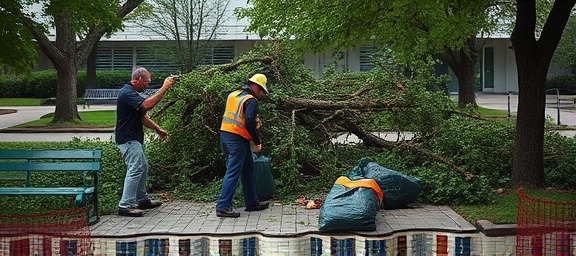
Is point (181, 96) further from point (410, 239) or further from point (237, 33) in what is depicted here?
point (237, 33)

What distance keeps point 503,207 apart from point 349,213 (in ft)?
7.98

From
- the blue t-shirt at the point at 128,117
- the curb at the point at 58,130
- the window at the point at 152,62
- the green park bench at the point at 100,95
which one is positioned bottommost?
the curb at the point at 58,130

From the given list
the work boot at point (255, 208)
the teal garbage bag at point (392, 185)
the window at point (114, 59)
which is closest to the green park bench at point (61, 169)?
the work boot at point (255, 208)

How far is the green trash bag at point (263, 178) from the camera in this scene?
9.05 metres

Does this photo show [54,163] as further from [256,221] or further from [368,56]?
[368,56]

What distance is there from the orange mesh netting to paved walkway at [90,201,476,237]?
0.42 metres

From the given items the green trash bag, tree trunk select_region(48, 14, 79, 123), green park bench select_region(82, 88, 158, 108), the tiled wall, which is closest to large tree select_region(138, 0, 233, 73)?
green park bench select_region(82, 88, 158, 108)

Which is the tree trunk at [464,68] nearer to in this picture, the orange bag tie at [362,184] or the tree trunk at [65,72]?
the tree trunk at [65,72]

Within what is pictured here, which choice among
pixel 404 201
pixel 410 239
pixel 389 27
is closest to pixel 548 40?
pixel 389 27

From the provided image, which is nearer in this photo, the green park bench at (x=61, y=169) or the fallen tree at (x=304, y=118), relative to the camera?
the green park bench at (x=61, y=169)

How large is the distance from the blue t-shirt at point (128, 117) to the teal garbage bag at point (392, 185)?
2603 mm

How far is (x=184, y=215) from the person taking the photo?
27.7 ft

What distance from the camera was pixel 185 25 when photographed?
123ft

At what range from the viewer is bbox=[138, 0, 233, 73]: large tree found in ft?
121
